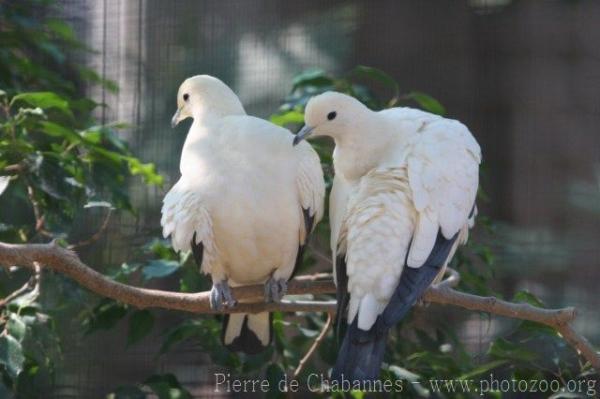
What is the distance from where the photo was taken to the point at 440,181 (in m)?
2.44

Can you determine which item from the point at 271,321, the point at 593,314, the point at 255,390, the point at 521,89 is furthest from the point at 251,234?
the point at 521,89

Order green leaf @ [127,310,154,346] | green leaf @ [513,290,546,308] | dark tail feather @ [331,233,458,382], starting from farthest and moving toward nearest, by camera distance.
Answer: green leaf @ [127,310,154,346] < green leaf @ [513,290,546,308] < dark tail feather @ [331,233,458,382]

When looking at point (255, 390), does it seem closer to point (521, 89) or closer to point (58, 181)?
point (58, 181)

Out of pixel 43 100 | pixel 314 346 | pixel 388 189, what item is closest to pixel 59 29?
pixel 43 100

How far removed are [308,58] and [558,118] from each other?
1.12 metres

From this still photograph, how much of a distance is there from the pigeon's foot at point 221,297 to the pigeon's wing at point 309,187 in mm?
258

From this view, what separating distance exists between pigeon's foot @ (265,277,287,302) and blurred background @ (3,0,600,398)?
123cm

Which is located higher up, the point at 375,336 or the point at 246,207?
the point at 246,207

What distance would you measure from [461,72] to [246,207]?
6.25ft

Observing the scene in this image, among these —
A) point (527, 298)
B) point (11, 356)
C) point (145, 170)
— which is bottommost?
point (11, 356)

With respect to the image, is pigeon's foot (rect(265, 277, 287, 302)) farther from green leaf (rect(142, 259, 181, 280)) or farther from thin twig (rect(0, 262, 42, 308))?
thin twig (rect(0, 262, 42, 308))

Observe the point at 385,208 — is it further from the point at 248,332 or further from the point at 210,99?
the point at 210,99

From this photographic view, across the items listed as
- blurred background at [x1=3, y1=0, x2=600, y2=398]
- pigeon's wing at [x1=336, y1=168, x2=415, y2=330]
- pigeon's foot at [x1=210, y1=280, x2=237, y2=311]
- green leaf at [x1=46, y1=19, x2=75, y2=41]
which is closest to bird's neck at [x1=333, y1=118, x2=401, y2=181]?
pigeon's wing at [x1=336, y1=168, x2=415, y2=330]

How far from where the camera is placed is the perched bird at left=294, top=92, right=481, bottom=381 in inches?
90.5
